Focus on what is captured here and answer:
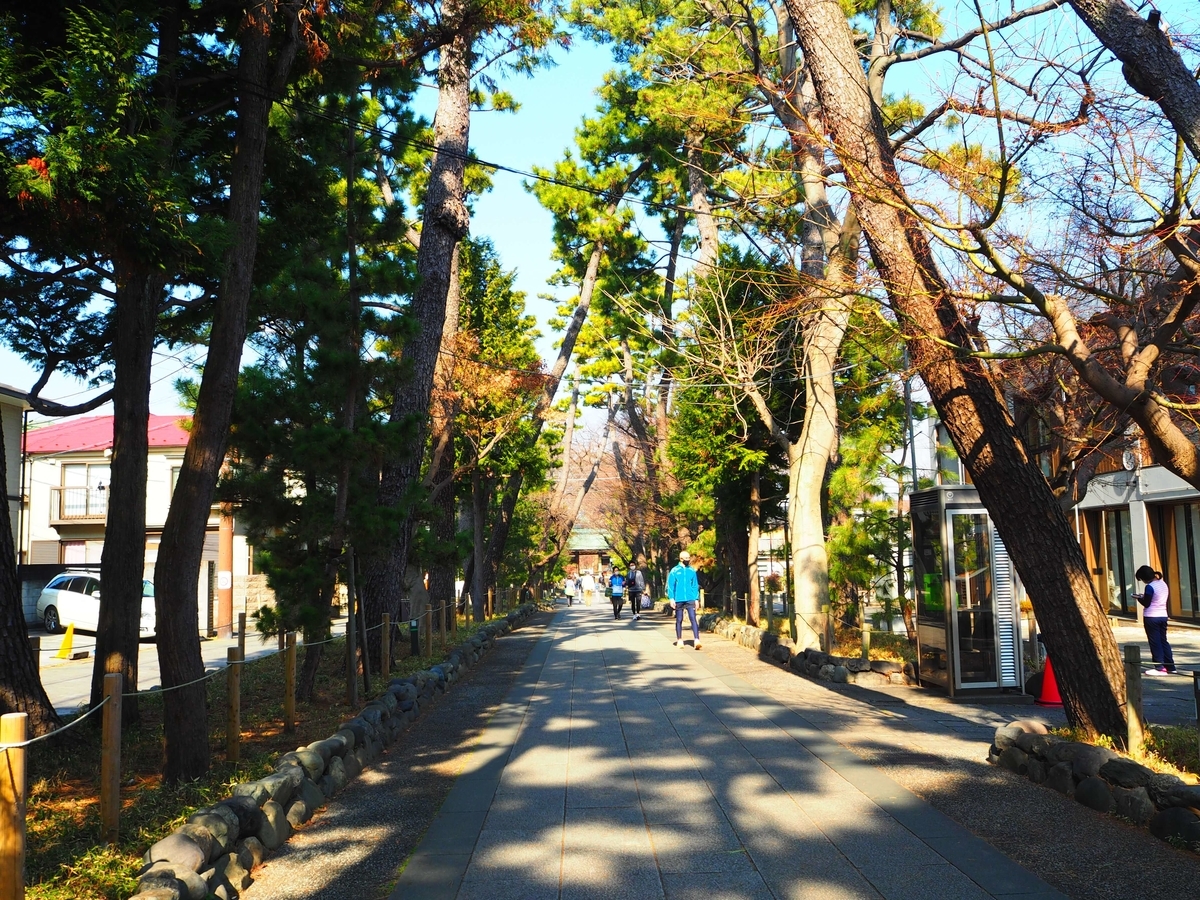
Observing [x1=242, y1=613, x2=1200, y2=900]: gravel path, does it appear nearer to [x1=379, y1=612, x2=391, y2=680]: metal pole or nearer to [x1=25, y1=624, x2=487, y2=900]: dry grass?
[x1=25, y1=624, x2=487, y2=900]: dry grass

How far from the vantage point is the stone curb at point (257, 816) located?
15.7ft

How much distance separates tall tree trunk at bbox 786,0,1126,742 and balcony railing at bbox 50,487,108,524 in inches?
1411

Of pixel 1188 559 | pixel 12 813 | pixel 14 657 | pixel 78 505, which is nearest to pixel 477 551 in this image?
pixel 1188 559

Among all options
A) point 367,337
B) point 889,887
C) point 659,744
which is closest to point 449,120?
point 367,337

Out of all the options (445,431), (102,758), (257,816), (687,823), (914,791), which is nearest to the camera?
(102,758)

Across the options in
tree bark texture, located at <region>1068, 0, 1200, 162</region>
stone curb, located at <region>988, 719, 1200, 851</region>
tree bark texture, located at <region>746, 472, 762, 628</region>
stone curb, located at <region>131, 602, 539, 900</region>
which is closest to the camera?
stone curb, located at <region>131, 602, 539, 900</region>

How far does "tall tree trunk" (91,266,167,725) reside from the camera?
9.14 metres

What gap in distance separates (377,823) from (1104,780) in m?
4.90

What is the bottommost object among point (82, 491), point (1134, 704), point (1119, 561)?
point (1134, 704)

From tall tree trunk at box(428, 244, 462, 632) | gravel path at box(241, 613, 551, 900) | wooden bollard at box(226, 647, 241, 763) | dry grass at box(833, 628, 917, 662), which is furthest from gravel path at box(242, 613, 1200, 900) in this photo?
tall tree trunk at box(428, 244, 462, 632)

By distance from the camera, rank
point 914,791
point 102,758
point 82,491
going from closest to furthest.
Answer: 1. point 102,758
2. point 914,791
3. point 82,491

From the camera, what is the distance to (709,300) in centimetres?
1928

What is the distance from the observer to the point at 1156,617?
14297 millimetres

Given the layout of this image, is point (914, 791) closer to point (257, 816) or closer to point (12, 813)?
point (257, 816)
